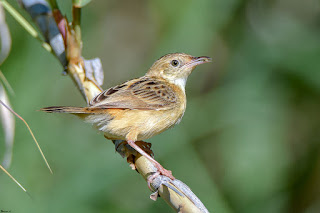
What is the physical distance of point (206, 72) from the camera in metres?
5.95

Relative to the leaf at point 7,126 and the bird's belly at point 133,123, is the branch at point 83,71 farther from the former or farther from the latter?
the leaf at point 7,126

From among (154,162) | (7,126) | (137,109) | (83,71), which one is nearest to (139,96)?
(137,109)

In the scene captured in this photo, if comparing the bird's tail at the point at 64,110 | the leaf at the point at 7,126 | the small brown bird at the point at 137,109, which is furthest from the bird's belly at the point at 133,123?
the leaf at the point at 7,126

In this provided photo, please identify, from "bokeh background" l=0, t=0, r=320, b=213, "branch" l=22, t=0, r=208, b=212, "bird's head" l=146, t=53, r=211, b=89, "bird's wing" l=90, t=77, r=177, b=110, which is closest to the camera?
"branch" l=22, t=0, r=208, b=212

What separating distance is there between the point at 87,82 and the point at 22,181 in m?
1.36

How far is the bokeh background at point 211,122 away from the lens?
13.8 feet

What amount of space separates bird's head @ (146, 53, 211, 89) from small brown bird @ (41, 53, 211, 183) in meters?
0.01

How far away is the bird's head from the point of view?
4.43 metres

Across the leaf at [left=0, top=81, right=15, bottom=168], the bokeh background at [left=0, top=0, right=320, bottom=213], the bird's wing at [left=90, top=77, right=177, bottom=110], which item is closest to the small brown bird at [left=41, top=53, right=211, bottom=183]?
the bird's wing at [left=90, top=77, right=177, bottom=110]

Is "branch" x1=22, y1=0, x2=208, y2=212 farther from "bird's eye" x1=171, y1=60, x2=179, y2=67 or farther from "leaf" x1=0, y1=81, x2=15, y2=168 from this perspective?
"bird's eye" x1=171, y1=60, x2=179, y2=67

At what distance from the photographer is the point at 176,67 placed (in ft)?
14.7

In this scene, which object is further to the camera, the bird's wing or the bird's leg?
the bird's wing

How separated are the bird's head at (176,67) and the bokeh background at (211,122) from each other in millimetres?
439

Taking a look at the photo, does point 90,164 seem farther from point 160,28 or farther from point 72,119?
point 160,28
